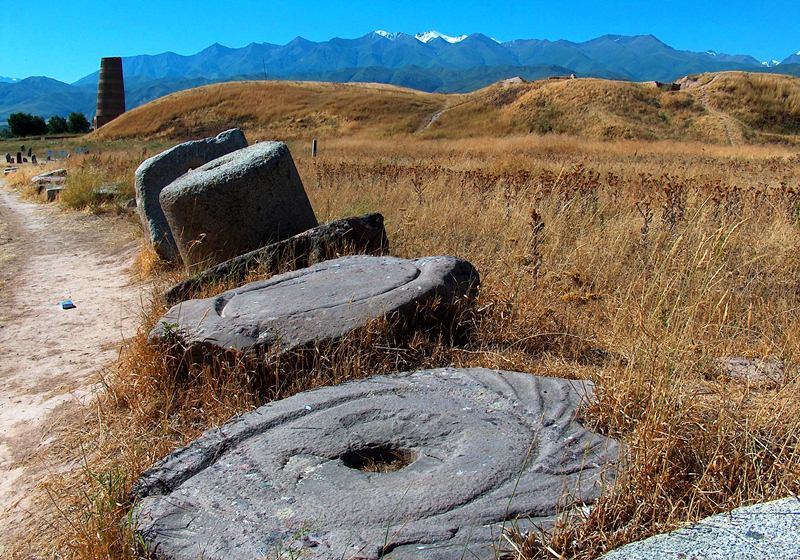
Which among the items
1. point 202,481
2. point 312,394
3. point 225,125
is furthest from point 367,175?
point 225,125

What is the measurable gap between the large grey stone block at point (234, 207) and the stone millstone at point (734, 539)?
5.03 m

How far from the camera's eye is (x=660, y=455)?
257cm

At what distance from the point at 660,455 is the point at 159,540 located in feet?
6.17

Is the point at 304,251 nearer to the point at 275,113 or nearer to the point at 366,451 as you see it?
the point at 366,451

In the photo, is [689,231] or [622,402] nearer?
[622,402]

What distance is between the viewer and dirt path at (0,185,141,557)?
3.74 meters

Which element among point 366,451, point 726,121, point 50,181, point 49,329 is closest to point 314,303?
point 366,451

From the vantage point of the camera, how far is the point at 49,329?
5977 mm

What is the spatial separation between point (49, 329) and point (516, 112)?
43.8 m

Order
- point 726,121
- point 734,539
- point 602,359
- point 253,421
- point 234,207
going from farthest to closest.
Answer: point 726,121 < point 234,207 < point 602,359 < point 253,421 < point 734,539

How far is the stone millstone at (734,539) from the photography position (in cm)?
202

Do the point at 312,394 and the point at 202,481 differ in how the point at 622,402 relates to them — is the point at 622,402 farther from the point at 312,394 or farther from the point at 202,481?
the point at 202,481

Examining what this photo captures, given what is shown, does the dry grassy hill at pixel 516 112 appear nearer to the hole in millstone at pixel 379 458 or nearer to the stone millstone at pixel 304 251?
the stone millstone at pixel 304 251

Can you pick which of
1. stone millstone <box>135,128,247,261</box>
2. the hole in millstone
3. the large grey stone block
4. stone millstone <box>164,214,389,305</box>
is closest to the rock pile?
the hole in millstone
